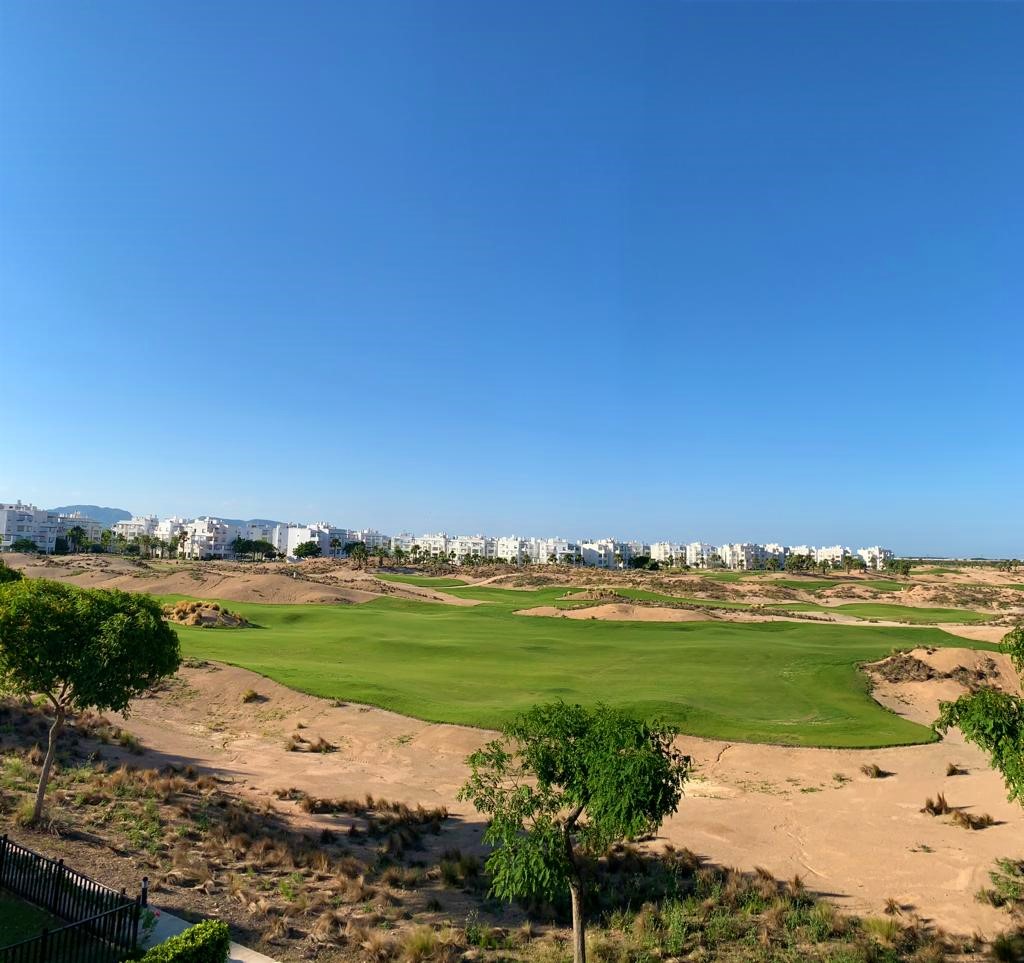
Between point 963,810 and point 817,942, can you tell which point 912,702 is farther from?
point 817,942

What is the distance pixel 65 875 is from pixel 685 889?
44.4 ft

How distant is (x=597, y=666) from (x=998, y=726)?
31355 millimetres

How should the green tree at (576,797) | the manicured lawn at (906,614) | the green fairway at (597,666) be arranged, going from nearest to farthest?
the green tree at (576,797) → the green fairway at (597,666) → the manicured lawn at (906,614)

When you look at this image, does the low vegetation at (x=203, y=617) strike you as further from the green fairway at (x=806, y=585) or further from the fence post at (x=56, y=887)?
the green fairway at (x=806, y=585)

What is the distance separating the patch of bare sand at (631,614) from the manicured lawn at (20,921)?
59611mm

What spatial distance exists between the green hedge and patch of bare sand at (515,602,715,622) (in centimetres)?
6025

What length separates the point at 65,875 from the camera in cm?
1335

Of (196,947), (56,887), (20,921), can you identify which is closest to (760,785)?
(196,947)

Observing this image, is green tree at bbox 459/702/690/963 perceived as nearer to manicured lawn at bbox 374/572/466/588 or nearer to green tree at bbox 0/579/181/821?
green tree at bbox 0/579/181/821

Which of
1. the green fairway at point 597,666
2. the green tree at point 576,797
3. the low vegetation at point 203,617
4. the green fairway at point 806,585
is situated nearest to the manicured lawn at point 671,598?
the green fairway at point 597,666

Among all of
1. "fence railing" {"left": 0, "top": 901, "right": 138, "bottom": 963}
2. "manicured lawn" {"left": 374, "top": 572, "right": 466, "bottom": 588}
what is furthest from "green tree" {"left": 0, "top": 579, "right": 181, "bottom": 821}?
"manicured lawn" {"left": 374, "top": 572, "right": 466, "bottom": 588}

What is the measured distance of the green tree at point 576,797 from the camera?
11414mm

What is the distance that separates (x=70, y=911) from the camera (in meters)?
13.0

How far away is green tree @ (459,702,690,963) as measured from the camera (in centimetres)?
1141
